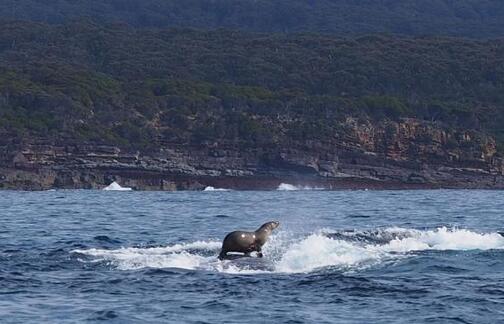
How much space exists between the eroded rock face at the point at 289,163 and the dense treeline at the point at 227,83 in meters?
2.61

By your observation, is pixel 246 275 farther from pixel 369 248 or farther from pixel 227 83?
pixel 227 83

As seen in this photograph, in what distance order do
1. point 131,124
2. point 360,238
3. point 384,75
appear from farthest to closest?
1. point 384,75
2. point 131,124
3. point 360,238

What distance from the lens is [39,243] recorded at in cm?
3866

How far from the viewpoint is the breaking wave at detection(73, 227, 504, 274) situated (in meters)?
31.0

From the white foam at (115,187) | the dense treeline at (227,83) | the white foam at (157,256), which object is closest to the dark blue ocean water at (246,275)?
the white foam at (157,256)

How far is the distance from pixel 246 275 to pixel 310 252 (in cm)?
356

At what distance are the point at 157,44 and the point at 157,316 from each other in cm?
16309

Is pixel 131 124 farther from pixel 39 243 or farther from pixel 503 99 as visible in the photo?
pixel 39 243

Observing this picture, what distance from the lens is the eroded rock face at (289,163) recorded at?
108 m

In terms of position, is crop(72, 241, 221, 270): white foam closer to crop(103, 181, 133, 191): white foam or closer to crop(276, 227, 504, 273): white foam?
crop(276, 227, 504, 273): white foam

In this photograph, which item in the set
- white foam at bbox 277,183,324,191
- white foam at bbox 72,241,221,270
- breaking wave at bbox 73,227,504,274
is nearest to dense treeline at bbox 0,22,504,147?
white foam at bbox 277,183,324,191

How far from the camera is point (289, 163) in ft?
383

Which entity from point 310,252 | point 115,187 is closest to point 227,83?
point 115,187

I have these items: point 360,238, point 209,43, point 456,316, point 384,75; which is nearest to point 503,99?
point 384,75
